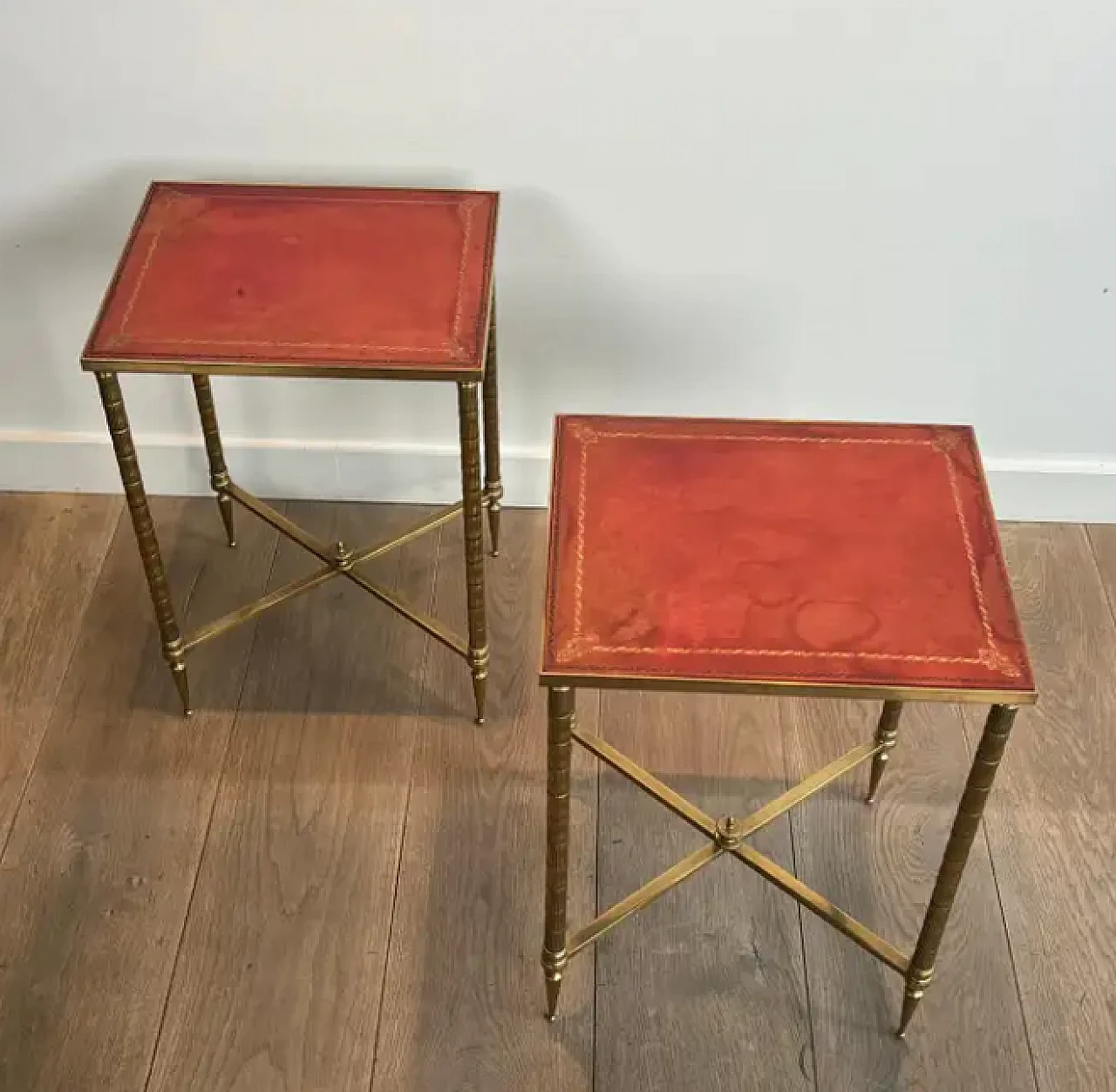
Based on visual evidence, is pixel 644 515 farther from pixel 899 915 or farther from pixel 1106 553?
pixel 1106 553

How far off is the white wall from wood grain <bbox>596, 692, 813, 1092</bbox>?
1.44 feet

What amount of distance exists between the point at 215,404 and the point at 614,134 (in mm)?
680

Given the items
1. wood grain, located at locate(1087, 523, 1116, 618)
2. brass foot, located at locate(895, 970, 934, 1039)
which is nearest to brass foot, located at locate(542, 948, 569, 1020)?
brass foot, located at locate(895, 970, 934, 1039)

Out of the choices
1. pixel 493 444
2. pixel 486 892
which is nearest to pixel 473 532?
pixel 493 444

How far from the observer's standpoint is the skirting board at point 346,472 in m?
1.92

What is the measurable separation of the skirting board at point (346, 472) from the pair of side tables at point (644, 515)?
1.20 feet

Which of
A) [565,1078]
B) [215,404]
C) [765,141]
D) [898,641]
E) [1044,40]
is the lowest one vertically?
[565,1078]

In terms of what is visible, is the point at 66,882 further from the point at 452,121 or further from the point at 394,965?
the point at 452,121

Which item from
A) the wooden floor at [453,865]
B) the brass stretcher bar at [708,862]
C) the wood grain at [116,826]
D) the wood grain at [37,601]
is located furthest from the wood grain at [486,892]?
the wood grain at [37,601]

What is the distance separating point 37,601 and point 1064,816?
1.37m

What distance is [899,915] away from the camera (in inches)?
60.8

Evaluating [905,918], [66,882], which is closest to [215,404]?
[66,882]

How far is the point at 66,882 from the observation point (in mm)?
1556

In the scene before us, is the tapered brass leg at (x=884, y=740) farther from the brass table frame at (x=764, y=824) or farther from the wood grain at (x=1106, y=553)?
the wood grain at (x=1106, y=553)
